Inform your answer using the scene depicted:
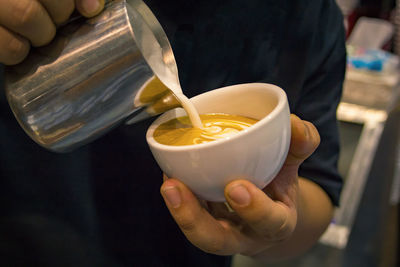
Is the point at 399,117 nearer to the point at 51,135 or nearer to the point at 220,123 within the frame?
the point at 220,123

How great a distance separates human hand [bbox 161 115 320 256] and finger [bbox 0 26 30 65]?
225 mm

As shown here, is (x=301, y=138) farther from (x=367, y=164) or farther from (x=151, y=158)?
(x=367, y=164)

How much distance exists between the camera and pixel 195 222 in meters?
0.51

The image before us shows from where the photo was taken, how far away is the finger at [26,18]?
384mm

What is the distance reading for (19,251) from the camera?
2.48 ft

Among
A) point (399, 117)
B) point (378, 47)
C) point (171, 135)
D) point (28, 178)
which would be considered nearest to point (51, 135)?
point (171, 135)

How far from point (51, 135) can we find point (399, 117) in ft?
4.94

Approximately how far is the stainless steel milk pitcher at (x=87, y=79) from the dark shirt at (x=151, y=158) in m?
0.21

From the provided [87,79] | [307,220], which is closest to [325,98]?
[307,220]

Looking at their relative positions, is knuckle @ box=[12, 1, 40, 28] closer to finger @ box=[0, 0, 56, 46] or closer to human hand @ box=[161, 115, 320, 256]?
finger @ box=[0, 0, 56, 46]

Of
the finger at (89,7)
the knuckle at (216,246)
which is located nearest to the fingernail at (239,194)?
the knuckle at (216,246)

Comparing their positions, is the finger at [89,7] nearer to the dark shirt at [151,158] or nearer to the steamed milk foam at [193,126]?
the steamed milk foam at [193,126]

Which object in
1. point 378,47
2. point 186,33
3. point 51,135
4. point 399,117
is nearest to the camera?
point 51,135

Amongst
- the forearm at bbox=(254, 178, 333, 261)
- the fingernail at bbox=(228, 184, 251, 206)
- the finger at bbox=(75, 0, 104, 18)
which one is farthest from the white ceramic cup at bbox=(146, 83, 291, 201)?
the forearm at bbox=(254, 178, 333, 261)
